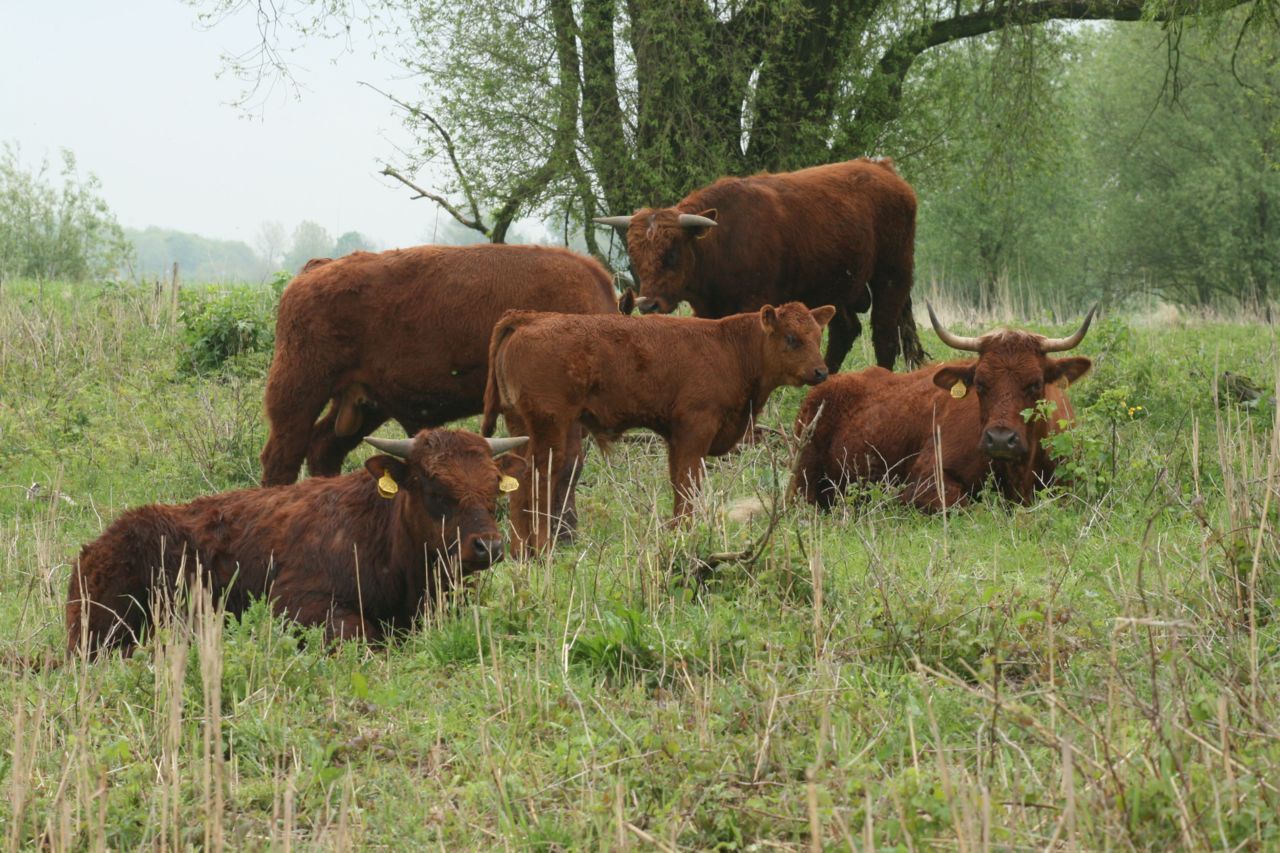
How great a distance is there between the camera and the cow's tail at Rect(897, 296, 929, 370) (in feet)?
51.1

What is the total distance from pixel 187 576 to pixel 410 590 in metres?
1.16

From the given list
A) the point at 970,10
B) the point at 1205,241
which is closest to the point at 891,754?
the point at 970,10

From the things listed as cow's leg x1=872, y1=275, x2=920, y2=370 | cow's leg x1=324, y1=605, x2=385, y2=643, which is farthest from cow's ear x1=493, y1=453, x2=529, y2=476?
cow's leg x1=872, y1=275, x2=920, y2=370

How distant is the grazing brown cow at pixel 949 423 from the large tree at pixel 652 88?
18.1 ft

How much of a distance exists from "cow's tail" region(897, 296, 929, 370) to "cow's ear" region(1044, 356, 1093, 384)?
17.5ft

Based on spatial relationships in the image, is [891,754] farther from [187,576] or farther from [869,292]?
[869,292]

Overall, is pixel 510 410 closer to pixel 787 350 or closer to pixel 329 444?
pixel 787 350

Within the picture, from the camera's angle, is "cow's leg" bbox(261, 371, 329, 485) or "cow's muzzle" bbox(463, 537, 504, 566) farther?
"cow's leg" bbox(261, 371, 329, 485)

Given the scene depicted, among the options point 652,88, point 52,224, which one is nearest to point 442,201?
point 652,88

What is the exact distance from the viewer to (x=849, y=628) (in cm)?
591

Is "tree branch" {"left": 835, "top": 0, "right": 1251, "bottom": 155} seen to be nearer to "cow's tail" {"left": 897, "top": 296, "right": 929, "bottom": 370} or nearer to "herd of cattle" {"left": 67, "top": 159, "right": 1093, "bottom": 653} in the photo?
"cow's tail" {"left": 897, "top": 296, "right": 929, "bottom": 370}

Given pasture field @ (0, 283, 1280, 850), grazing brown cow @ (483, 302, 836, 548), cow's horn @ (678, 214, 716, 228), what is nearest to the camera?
pasture field @ (0, 283, 1280, 850)

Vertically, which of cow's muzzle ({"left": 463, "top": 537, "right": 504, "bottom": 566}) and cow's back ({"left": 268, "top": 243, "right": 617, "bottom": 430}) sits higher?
cow's back ({"left": 268, "top": 243, "right": 617, "bottom": 430})

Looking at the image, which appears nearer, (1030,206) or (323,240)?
(1030,206)
